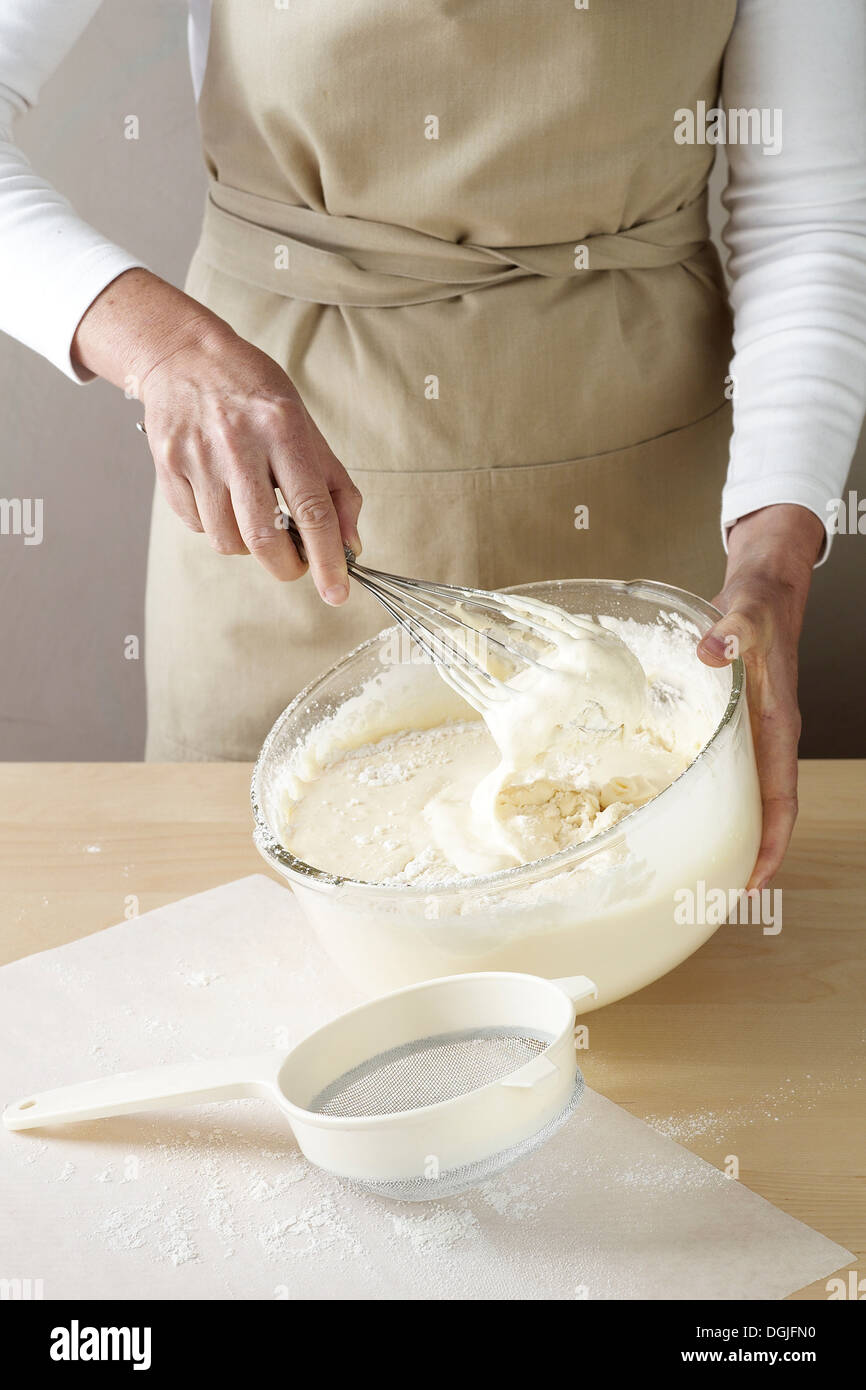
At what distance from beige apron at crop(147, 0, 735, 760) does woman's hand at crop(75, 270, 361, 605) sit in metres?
0.23

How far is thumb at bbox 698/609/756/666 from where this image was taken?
2.57 ft

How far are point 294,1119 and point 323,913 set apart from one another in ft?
0.49

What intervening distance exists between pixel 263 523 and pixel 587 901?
32cm

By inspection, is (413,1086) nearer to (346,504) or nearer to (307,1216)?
(307,1216)

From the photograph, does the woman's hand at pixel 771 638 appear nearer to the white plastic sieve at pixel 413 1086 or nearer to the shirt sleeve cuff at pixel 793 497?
the shirt sleeve cuff at pixel 793 497

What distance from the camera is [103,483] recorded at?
178 cm

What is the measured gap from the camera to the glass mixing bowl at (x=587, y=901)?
0.68 meters

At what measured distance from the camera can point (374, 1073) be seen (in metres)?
0.63

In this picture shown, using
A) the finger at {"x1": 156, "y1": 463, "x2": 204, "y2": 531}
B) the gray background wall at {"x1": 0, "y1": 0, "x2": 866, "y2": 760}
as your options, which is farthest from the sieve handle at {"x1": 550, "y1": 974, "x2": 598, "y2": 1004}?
the gray background wall at {"x1": 0, "y1": 0, "x2": 866, "y2": 760}

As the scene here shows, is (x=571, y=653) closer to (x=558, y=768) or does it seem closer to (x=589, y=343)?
(x=558, y=768)

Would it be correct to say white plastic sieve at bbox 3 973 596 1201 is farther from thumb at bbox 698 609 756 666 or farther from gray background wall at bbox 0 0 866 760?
gray background wall at bbox 0 0 866 760

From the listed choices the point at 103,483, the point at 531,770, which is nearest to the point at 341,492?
the point at 531,770
